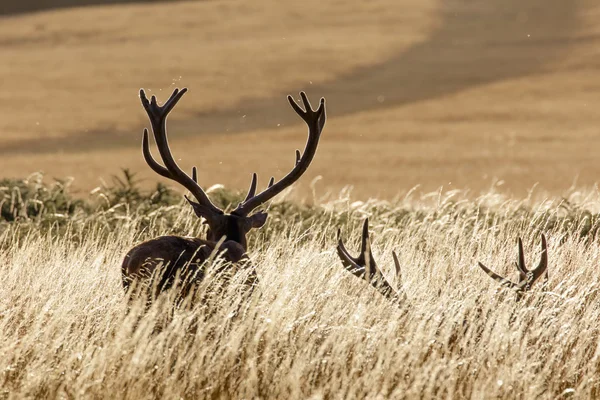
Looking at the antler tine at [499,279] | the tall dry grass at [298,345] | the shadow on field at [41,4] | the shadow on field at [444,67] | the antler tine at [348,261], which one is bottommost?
the tall dry grass at [298,345]

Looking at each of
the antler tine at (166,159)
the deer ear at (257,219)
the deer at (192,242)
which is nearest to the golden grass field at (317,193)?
the deer at (192,242)

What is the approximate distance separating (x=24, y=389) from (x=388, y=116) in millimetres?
45395

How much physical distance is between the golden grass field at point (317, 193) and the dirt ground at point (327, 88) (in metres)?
0.23

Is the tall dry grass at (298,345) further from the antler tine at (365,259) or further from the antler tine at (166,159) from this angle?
the antler tine at (166,159)

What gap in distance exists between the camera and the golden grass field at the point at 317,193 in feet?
18.1

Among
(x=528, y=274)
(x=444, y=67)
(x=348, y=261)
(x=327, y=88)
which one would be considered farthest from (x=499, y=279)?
(x=444, y=67)

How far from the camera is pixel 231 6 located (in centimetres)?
7944

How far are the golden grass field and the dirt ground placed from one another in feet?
0.75

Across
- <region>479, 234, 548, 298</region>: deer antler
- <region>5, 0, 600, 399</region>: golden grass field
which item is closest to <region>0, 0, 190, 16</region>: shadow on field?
<region>5, 0, 600, 399</region>: golden grass field

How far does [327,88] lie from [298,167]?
47685 millimetres

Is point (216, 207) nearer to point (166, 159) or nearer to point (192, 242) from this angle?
point (166, 159)

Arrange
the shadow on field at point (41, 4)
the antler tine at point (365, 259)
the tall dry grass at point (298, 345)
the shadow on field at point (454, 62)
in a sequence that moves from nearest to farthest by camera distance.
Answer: the tall dry grass at point (298, 345)
the antler tine at point (365, 259)
the shadow on field at point (454, 62)
the shadow on field at point (41, 4)

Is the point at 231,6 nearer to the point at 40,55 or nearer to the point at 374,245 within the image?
the point at 40,55

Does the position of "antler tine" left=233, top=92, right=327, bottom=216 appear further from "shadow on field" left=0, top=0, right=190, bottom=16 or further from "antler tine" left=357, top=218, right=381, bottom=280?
"shadow on field" left=0, top=0, right=190, bottom=16
